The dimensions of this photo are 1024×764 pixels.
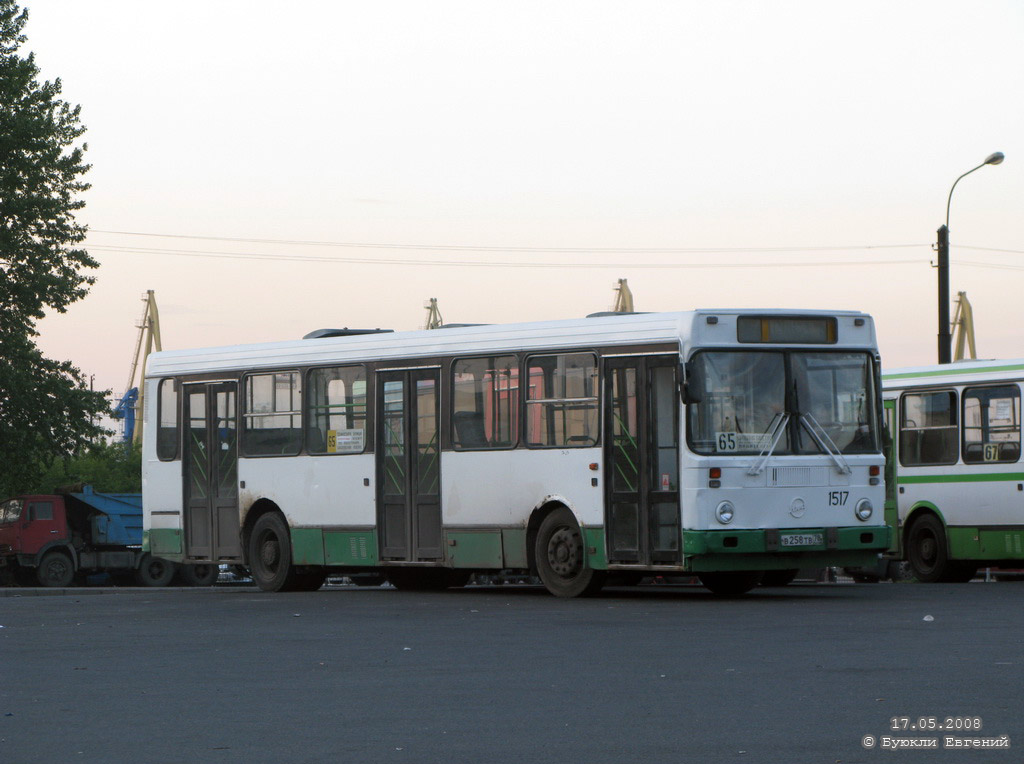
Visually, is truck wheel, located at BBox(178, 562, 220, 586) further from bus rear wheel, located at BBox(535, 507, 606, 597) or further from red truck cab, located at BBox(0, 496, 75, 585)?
bus rear wheel, located at BBox(535, 507, 606, 597)

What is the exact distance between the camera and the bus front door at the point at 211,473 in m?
23.3

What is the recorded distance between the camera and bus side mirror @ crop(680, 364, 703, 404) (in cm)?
1817

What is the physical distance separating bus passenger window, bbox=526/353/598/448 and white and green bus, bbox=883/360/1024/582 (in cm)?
749

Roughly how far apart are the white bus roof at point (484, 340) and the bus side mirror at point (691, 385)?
0.21m

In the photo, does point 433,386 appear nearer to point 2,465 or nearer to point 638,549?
point 638,549

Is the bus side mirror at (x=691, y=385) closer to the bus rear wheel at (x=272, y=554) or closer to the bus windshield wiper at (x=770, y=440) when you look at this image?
the bus windshield wiper at (x=770, y=440)

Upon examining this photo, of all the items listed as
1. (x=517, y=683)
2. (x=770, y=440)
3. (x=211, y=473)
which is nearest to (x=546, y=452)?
(x=770, y=440)

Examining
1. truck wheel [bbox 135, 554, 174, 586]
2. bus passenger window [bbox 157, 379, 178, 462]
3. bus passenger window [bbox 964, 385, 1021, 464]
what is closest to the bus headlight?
bus passenger window [bbox 964, 385, 1021, 464]

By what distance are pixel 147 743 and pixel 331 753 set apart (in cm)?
94

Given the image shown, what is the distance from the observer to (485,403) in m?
20.5

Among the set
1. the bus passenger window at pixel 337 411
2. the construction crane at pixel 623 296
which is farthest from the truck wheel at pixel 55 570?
the construction crane at pixel 623 296

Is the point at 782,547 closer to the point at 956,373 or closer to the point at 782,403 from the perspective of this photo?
the point at 782,403

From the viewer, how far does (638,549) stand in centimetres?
1867

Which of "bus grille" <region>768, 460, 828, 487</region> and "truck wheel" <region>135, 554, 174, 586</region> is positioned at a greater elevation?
"bus grille" <region>768, 460, 828, 487</region>
